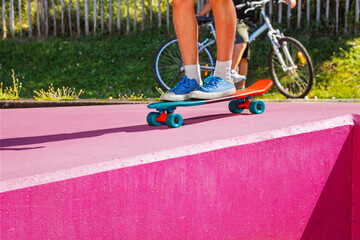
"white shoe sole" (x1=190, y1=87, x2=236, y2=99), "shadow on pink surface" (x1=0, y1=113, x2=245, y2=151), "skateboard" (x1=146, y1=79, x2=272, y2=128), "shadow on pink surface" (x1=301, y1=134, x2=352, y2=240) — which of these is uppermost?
"white shoe sole" (x1=190, y1=87, x2=236, y2=99)

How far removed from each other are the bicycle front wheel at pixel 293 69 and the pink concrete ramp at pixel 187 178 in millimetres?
2315

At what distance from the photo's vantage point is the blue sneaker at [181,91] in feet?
12.0

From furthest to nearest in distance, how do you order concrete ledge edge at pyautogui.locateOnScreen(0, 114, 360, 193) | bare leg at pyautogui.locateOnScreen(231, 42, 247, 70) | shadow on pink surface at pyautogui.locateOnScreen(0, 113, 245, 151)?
bare leg at pyautogui.locateOnScreen(231, 42, 247, 70), shadow on pink surface at pyautogui.locateOnScreen(0, 113, 245, 151), concrete ledge edge at pyautogui.locateOnScreen(0, 114, 360, 193)

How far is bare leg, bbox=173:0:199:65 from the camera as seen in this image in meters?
3.72

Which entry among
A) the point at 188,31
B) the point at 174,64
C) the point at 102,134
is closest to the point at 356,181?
the point at 188,31

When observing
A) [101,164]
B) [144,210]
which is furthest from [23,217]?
Result: [144,210]

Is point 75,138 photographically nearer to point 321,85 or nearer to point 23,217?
point 23,217

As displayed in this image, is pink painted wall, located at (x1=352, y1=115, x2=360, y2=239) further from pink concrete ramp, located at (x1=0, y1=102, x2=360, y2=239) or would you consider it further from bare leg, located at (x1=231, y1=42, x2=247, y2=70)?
bare leg, located at (x1=231, y1=42, x2=247, y2=70)

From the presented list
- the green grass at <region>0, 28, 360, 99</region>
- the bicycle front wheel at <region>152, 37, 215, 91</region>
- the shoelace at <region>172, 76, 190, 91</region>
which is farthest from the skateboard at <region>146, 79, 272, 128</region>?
the green grass at <region>0, 28, 360, 99</region>

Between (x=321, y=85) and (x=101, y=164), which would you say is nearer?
(x=101, y=164)

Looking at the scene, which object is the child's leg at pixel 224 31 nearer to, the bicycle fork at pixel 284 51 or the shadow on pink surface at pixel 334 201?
the shadow on pink surface at pixel 334 201

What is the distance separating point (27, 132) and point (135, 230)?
61.3 inches

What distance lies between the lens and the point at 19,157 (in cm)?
284

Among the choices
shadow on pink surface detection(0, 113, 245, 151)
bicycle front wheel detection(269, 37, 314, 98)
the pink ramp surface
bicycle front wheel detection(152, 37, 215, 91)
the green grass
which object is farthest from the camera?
the green grass
